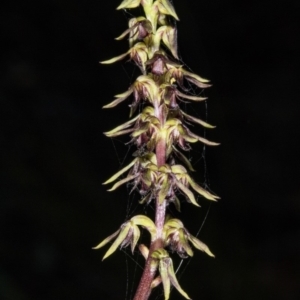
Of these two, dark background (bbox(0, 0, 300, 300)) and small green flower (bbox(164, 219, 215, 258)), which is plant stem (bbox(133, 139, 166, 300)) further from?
dark background (bbox(0, 0, 300, 300))

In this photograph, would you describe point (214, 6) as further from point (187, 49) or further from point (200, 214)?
point (200, 214)

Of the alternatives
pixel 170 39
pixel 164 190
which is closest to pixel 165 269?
pixel 164 190

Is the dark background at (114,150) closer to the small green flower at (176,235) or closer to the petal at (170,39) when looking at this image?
the small green flower at (176,235)

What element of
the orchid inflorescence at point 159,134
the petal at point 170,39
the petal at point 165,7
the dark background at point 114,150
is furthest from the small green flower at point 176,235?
the dark background at point 114,150

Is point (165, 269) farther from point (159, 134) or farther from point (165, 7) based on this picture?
→ point (165, 7)

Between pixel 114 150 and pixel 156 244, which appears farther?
pixel 114 150
